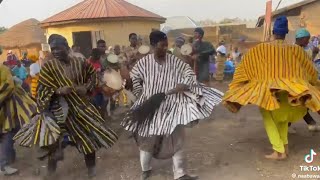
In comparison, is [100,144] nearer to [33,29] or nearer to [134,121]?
[134,121]

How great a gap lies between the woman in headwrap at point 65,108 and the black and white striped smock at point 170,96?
0.48 metres

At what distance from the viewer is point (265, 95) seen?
5215mm

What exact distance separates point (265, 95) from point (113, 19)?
477 inches

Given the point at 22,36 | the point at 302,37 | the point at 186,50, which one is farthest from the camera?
the point at 22,36

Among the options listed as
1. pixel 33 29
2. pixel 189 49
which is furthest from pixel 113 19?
pixel 33 29

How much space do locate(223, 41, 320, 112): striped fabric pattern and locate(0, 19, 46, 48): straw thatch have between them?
22.4 m

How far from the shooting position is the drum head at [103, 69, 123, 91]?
6.14 metres

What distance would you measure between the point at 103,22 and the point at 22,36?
520 inches

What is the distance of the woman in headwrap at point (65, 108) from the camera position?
15.9 ft

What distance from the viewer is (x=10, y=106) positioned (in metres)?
5.60

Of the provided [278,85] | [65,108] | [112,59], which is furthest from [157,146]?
[112,59]

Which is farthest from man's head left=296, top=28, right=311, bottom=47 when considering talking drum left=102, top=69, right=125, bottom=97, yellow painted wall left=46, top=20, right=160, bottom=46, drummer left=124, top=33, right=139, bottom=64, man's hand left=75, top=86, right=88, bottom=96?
yellow painted wall left=46, top=20, right=160, bottom=46

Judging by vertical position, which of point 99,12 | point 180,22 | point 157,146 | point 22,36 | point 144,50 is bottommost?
point 157,146

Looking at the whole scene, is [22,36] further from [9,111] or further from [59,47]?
[59,47]
